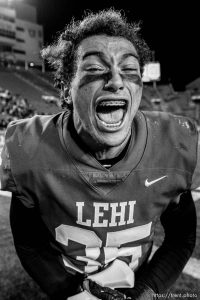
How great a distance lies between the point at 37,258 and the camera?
4.62ft

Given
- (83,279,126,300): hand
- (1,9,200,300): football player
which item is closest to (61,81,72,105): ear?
(1,9,200,300): football player

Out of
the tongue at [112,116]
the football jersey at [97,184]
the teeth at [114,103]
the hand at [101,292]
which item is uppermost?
the teeth at [114,103]

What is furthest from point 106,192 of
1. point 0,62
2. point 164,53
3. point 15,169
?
point 164,53

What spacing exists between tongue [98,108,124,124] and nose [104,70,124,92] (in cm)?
12

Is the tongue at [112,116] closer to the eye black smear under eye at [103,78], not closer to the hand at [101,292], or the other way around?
the eye black smear under eye at [103,78]

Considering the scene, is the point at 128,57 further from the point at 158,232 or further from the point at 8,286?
the point at 158,232

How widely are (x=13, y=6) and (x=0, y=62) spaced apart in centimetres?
1235

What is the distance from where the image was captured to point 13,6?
35.7 meters

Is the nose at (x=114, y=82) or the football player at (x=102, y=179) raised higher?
the nose at (x=114, y=82)

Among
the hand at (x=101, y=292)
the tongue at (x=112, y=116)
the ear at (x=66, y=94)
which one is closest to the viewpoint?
the hand at (x=101, y=292)

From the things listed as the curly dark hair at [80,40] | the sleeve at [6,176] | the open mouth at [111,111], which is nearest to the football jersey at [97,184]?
the sleeve at [6,176]

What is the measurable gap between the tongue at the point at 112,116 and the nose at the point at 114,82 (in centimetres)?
12

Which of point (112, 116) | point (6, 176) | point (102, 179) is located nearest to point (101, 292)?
point (102, 179)

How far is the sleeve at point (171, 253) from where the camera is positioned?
135 cm
